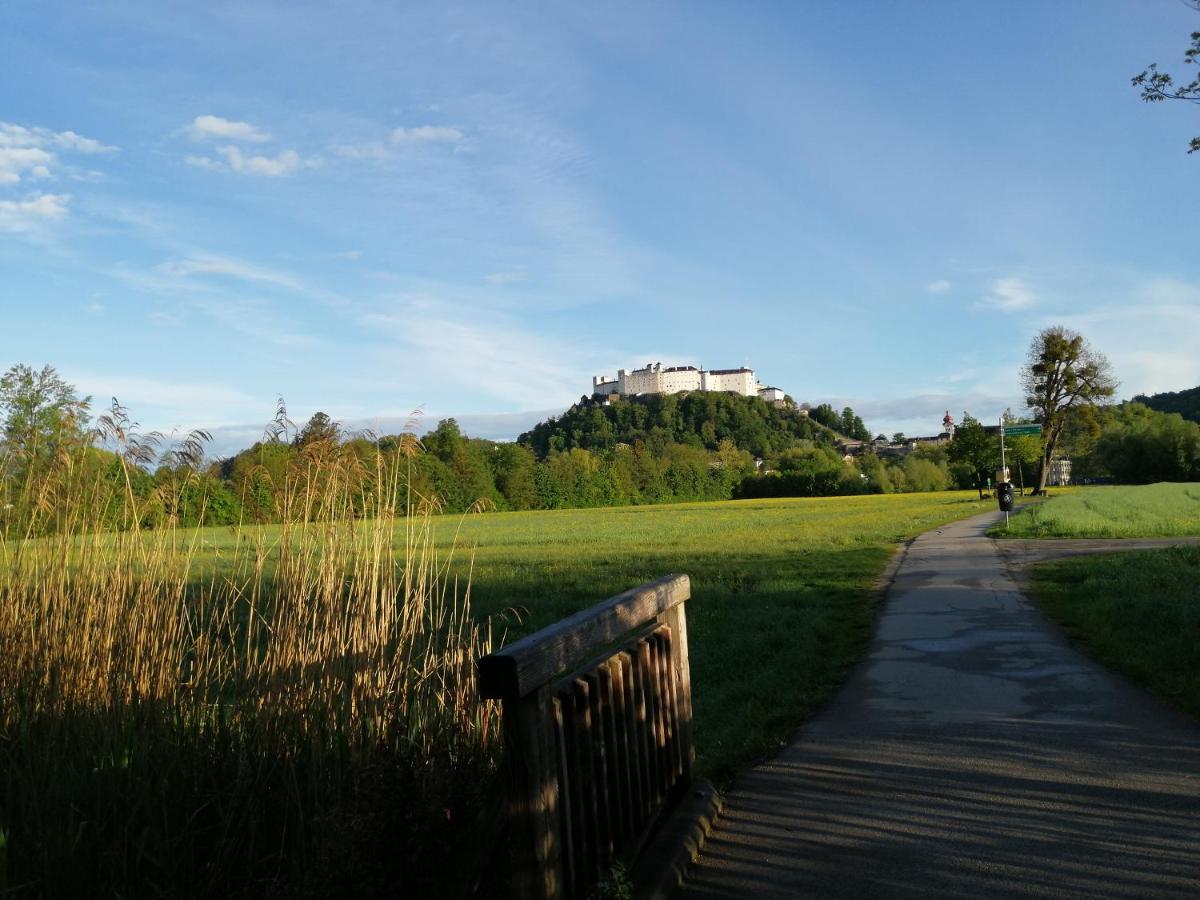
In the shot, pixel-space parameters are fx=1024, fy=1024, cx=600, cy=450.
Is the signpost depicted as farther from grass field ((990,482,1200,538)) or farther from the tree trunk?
the tree trunk

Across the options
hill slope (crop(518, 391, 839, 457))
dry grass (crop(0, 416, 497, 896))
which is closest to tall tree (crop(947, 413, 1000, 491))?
dry grass (crop(0, 416, 497, 896))

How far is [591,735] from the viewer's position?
3.70 metres

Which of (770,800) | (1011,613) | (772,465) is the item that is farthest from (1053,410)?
(770,800)

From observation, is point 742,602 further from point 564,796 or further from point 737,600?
point 564,796

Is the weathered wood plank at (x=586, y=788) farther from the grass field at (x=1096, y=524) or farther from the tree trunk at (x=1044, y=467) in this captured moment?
the tree trunk at (x=1044, y=467)

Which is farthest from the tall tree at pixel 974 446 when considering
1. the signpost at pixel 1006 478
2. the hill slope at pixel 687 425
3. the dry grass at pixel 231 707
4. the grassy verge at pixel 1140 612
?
the hill slope at pixel 687 425

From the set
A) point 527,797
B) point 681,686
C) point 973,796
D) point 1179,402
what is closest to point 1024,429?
point 973,796

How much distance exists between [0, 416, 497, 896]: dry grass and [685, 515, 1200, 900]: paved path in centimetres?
144

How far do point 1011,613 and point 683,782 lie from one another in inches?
311

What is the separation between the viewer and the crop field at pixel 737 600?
7230mm

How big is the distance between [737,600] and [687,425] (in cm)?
13430

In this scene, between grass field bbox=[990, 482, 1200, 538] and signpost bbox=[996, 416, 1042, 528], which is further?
signpost bbox=[996, 416, 1042, 528]

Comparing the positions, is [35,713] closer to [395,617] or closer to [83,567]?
[83,567]

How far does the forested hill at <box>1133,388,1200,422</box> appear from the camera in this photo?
12111 centimetres
